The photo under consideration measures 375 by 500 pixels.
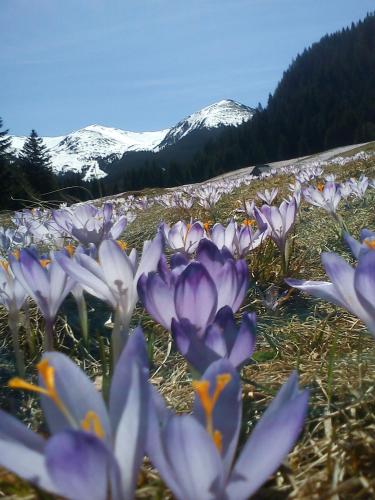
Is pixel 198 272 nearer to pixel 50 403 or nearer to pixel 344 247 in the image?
pixel 50 403

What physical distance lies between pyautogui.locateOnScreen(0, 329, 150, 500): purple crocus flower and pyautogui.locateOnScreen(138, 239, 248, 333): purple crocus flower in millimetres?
229

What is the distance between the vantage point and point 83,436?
1.52ft

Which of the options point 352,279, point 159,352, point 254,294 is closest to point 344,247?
point 254,294

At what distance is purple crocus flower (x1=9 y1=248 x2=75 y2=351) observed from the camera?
1.02 metres

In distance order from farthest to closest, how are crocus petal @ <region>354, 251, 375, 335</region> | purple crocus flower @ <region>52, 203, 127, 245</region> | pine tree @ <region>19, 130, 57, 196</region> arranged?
pine tree @ <region>19, 130, 57, 196</region>, purple crocus flower @ <region>52, 203, 127, 245</region>, crocus petal @ <region>354, 251, 375, 335</region>

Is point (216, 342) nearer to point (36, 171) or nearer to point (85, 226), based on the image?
point (85, 226)

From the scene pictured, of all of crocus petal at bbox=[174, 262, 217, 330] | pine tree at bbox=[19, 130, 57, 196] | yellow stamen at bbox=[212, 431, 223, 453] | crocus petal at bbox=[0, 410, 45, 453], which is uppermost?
pine tree at bbox=[19, 130, 57, 196]

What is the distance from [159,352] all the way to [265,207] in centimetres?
73

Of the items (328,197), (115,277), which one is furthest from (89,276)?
(328,197)

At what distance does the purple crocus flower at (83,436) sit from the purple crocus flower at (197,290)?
23 cm

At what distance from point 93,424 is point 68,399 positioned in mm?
43

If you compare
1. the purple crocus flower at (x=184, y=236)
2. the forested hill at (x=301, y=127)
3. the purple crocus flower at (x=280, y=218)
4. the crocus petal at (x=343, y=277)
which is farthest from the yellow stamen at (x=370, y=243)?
the forested hill at (x=301, y=127)

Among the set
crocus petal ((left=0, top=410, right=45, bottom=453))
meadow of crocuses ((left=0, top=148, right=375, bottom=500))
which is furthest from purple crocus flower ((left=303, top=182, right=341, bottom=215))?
crocus petal ((left=0, top=410, right=45, bottom=453))

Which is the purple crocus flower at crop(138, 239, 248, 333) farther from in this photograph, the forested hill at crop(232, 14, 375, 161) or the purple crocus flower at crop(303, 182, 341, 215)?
the forested hill at crop(232, 14, 375, 161)
